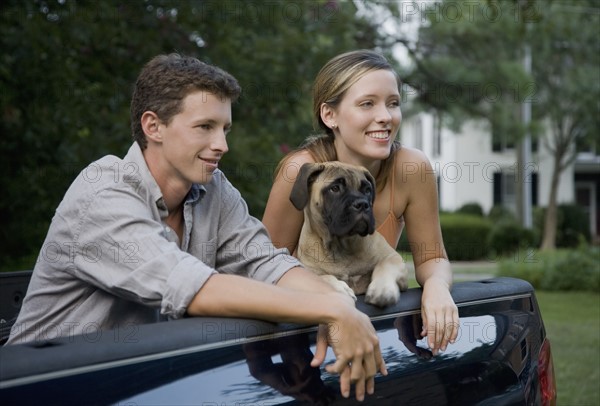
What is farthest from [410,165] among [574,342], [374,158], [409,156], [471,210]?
[471,210]

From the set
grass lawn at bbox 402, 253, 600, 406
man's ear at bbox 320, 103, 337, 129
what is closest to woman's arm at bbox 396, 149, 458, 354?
man's ear at bbox 320, 103, 337, 129

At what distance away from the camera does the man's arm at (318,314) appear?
7.19 feet

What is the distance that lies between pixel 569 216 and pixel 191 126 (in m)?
32.9

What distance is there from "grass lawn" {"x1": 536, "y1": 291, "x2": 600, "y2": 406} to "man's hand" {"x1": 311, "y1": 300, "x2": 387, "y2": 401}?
16.3ft

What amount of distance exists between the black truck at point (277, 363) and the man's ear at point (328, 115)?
3.55ft

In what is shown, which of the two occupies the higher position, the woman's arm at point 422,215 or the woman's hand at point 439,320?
the woman's arm at point 422,215

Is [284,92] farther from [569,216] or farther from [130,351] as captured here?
[569,216]

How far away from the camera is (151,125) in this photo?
2.83 metres

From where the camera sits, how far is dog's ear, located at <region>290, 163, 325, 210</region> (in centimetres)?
346

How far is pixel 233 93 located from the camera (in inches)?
113

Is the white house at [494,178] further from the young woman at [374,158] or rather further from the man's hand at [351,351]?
the man's hand at [351,351]

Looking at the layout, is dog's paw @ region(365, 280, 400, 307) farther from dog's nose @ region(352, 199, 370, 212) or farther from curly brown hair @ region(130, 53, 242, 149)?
curly brown hair @ region(130, 53, 242, 149)

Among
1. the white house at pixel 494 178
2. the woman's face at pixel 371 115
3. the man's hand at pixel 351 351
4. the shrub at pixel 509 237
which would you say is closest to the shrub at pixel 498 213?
the white house at pixel 494 178

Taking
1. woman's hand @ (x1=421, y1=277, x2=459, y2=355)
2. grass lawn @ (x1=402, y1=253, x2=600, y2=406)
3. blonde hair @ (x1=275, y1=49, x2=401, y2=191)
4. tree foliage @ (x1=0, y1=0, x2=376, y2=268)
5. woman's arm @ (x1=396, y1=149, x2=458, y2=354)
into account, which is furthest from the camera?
tree foliage @ (x1=0, y1=0, x2=376, y2=268)
